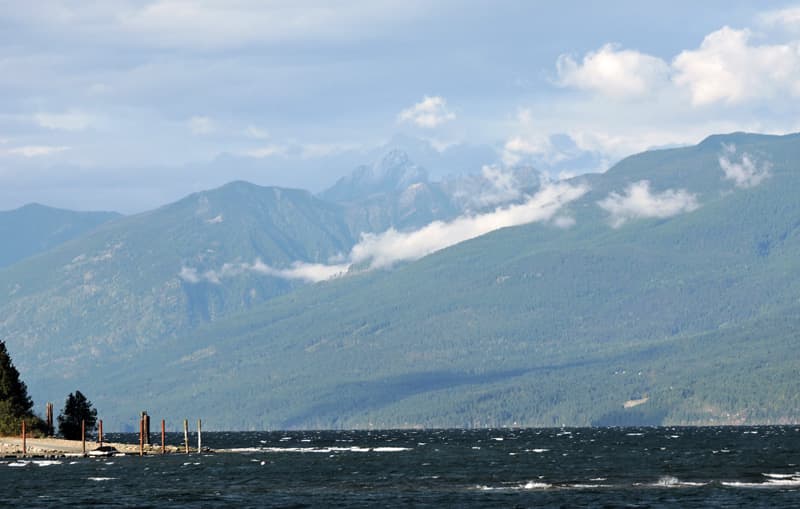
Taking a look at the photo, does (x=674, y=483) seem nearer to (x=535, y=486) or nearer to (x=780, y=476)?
(x=535, y=486)

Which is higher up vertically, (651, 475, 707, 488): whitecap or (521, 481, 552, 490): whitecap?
(521, 481, 552, 490): whitecap

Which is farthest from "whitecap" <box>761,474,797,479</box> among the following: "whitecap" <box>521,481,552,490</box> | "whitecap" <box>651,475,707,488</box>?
"whitecap" <box>521,481,552,490</box>

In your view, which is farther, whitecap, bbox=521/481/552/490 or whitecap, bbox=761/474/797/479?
whitecap, bbox=761/474/797/479

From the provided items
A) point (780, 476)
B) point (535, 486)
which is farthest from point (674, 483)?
point (780, 476)

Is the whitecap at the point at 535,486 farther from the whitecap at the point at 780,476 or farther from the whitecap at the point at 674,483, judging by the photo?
the whitecap at the point at 780,476

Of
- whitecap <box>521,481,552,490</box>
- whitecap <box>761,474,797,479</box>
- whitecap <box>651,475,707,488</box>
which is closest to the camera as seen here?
whitecap <box>521,481,552,490</box>

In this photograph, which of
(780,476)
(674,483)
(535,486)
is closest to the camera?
(535,486)

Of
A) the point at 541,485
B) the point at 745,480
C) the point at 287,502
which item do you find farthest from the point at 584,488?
the point at 287,502

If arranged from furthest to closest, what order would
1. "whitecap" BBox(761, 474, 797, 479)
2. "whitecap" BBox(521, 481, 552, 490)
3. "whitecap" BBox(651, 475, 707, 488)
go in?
"whitecap" BBox(761, 474, 797, 479) < "whitecap" BBox(651, 475, 707, 488) < "whitecap" BBox(521, 481, 552, 490)

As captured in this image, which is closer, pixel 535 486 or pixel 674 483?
pixel 535 486

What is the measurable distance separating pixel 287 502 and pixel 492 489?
80.3ft

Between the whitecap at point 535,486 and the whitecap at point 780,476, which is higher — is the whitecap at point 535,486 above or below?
above

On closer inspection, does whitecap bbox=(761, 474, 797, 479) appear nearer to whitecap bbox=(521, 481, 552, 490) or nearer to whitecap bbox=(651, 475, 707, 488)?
whitecap bbox=(651, 475, 707, 488)

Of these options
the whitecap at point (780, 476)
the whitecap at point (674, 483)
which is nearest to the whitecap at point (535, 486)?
the whitecap at point (674, 483)
